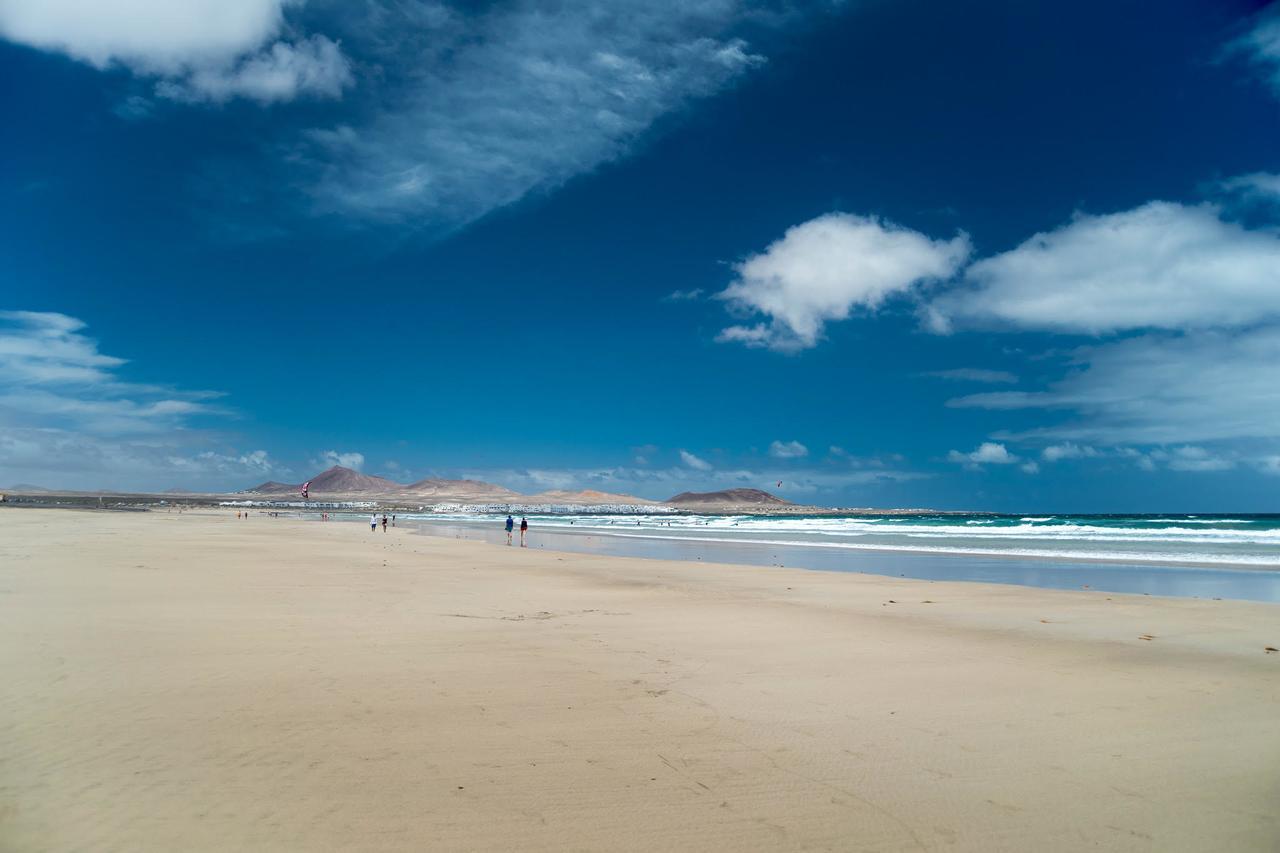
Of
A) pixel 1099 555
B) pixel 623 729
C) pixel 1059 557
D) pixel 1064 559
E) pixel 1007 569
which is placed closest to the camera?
pixel 623 729

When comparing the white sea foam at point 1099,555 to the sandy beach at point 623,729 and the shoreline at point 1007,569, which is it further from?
the sandy beach at point 623,729

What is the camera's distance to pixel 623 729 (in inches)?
239

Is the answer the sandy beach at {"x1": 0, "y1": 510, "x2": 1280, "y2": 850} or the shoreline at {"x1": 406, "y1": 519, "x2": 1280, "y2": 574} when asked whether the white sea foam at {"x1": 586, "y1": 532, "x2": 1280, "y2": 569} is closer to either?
the shoreline at {"x1": 406, "y1": 519, "x2": 1280, "y2": 574}

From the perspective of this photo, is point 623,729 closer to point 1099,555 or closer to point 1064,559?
point 1064,559

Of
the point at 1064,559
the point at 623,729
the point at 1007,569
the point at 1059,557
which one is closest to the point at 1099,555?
the point at 1059,557

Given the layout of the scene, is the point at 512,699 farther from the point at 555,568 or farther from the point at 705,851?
the point at 555,568

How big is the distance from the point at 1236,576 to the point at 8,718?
28.2m

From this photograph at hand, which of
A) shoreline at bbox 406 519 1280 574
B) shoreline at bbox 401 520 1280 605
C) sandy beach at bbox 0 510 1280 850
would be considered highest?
shoreline at bbox 406 519 1280 574

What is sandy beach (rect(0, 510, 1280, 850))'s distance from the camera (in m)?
4.29

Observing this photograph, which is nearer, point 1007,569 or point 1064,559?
point 1007,569

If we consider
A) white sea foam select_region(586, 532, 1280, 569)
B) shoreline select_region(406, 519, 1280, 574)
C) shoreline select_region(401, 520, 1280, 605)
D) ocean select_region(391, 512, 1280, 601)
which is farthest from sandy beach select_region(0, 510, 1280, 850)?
white sea foam select_region(586, 532, 1280, 569)

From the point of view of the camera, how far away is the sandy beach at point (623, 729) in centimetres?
429

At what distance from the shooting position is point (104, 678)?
716cm

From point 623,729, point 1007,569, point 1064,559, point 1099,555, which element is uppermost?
point 1099,555
